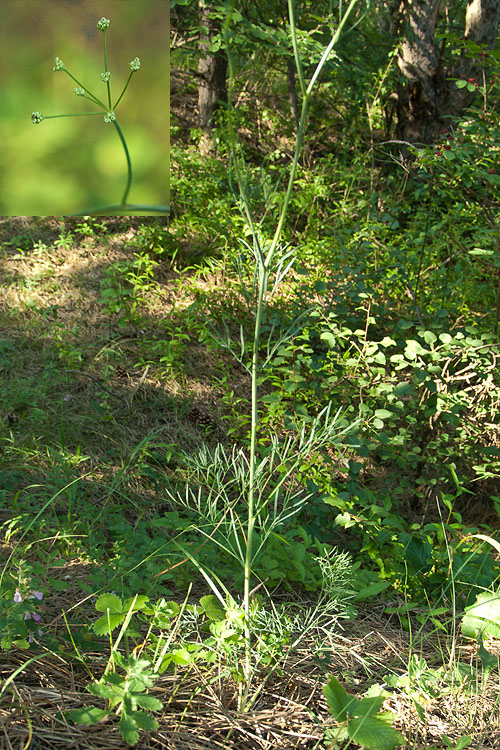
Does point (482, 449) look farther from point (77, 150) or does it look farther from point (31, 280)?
point (31, 280)

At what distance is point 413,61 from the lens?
219 inches

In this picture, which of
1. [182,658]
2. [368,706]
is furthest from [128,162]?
[368,706]

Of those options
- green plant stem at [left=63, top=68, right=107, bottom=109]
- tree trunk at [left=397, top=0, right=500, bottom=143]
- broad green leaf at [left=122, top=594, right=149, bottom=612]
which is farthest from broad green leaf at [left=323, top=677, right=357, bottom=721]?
tree trunk at [left=397, top=0, right=500, bottom=143]

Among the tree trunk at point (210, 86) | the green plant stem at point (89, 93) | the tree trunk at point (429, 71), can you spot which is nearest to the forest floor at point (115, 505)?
the green plant stem at point (89, 93)

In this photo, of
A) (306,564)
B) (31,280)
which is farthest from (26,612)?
(31,280)

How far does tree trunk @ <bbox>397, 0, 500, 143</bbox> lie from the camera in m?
5.18

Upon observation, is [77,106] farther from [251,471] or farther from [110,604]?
[110,604]

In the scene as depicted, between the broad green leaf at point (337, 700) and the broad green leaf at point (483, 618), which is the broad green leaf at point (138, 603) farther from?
the broad green leaf at point (483, 618)

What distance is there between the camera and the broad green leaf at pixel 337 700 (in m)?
1.36

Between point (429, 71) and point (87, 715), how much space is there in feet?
19.3

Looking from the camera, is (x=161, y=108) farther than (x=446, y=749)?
Yes

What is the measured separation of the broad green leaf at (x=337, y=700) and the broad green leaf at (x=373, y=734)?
0.13 feet

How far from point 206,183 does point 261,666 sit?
13.6 feet

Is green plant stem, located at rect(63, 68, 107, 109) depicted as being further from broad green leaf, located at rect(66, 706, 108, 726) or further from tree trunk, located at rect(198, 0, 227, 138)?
tree trunk, located at rect(198, 0, 227, 138)
